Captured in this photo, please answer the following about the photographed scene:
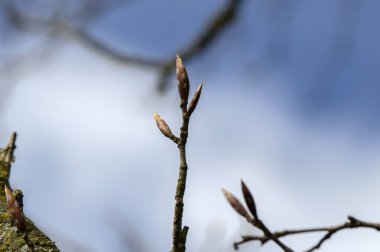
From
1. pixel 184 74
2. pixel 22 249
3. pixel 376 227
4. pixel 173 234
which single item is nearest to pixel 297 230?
pixel 376 227

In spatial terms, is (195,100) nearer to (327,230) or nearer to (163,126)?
(163,126)

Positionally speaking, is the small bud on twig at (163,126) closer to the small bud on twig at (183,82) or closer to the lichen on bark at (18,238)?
the small bud on twig at (183,82)

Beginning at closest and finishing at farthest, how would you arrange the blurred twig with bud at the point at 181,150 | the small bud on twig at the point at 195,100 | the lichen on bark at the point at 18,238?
the blurred twig with bud at the point at 181,150, the small bud on twig at the point at 195,100, the lichen on bark at the point at 18,238

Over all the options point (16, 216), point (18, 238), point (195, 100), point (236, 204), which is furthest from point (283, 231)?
point (18, 238)

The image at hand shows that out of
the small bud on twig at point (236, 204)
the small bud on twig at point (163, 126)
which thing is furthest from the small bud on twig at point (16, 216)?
the small bud on twig at point (236, 204)

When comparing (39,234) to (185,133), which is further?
(39,234)

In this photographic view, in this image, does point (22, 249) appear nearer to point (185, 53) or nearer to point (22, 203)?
point (22, 203)

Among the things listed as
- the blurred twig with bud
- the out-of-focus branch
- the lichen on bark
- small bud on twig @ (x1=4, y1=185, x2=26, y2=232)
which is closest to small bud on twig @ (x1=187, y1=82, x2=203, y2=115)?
the blurred twig with bud
